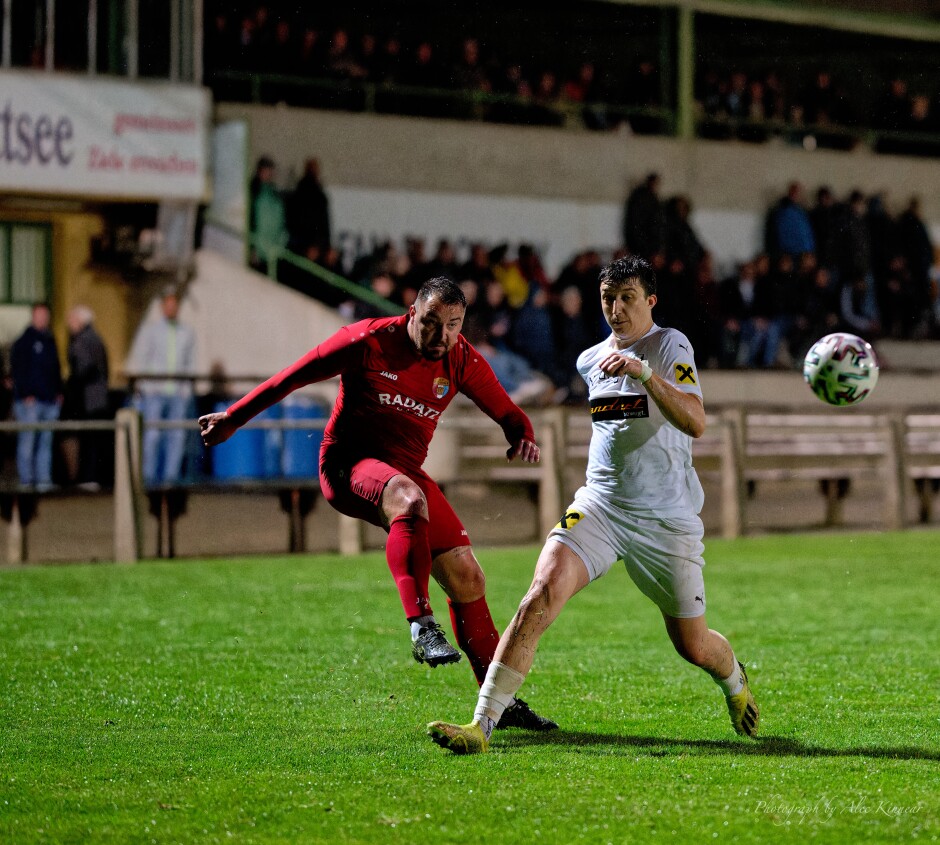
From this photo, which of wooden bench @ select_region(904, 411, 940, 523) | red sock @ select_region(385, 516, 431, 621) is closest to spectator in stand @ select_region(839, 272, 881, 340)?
wooden bench @ select_region(904, 411, 940, 523)

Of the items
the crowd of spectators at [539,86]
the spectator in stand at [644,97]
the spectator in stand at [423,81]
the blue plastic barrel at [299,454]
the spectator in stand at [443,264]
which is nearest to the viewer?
the blue plastic barrel at [299,454]

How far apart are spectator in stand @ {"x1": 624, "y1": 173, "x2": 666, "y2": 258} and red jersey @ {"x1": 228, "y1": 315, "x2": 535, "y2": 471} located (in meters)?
16.7

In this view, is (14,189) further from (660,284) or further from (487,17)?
(487,17)

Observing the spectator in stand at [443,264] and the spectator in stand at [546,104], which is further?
the spectator in stand at [546,104]

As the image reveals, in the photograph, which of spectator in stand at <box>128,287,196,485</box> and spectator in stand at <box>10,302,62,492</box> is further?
spectator in stand at <box>10,302,62,492</box>

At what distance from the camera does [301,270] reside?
21203 millimetres

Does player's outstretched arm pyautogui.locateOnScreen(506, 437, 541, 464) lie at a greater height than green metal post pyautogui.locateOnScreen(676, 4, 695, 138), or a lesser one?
lesser

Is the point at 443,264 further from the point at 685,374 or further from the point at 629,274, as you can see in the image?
the point at 685,374

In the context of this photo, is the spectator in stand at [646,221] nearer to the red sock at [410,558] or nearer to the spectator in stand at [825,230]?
the spectator in stand at [825,230]

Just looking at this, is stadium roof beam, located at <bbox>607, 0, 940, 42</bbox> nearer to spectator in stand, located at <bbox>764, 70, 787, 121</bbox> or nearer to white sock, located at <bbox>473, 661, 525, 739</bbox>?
spectator in stand, located at <bbox>764, 70, 787, 121</bbox>

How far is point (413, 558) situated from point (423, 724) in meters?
0.81

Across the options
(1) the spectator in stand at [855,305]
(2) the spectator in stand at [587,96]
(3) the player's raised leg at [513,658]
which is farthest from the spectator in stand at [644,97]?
(3) the player's raised leg at [513,658]

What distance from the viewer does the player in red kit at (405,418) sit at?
7070mm

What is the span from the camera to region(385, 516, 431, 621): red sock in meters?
6.67
